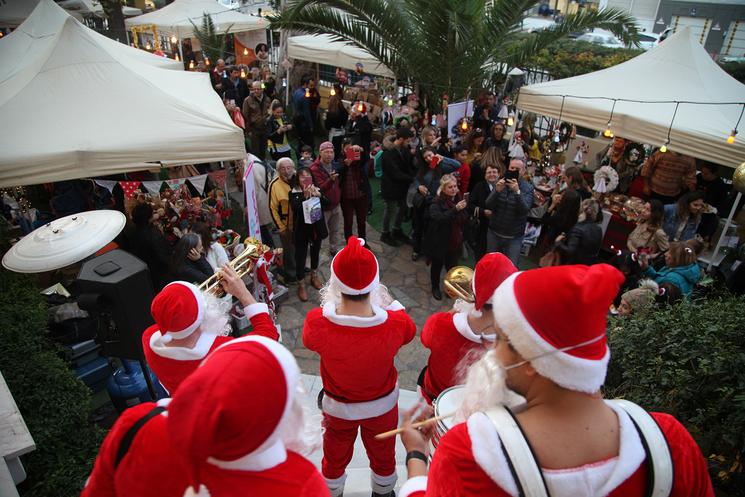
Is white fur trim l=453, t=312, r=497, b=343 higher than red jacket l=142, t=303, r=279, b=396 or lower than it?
higher

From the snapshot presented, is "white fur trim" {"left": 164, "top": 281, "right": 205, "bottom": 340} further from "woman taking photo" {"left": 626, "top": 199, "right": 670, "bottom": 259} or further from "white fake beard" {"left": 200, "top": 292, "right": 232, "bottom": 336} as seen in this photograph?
"woman taking photo" {"left": 626, "top": 199, "right": 670, "bottom": 259}

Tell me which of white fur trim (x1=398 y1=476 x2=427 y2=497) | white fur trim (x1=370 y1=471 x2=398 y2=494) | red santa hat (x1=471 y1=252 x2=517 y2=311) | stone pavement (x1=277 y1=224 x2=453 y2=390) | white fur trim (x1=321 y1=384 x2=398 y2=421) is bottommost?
stone pavement (x1=277 y1=224 x2=453 y2=390)

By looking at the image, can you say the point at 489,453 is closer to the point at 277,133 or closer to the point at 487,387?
the point at 487,387

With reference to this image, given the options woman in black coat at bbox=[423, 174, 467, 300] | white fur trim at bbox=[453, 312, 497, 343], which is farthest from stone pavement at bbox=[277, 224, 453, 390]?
white fur trim at bbox=[453, 312, 497, 343]

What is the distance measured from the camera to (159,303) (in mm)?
2533

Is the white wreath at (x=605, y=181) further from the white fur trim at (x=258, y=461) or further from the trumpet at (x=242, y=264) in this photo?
the white fur trim at (x=258, y=461)

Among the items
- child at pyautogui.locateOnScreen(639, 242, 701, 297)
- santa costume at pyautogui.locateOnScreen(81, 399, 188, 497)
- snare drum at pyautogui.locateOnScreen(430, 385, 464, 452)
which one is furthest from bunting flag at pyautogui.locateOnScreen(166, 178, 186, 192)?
child at pyautogui.locateOnScreen(639, 242, 701, 297)

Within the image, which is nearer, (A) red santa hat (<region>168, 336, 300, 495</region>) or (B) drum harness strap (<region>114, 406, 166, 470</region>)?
(A) red santa hat (<region>168, 336, 300, 495</region>)

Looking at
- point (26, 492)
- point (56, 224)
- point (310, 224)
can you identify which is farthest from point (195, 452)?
point (310, 224)

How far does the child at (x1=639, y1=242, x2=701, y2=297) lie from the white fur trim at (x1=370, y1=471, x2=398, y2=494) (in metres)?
3.39

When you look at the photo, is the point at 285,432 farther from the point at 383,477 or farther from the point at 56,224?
the point at 56,224

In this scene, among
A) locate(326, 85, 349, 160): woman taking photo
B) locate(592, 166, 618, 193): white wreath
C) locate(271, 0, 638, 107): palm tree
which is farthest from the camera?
locate(326, 85, 349, 160): woman taking photo

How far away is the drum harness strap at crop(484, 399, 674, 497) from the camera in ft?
4.03

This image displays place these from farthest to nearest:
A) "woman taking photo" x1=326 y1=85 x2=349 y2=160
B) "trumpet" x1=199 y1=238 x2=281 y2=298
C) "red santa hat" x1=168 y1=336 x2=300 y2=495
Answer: "woman taking photo" x1=326 y1=85 x2=349 y2=160 < "trumpet" x1=199 y1=238 x2=281 y2=298 < "red santa hat" x1=168 y1=336 x2=300 y2=495
